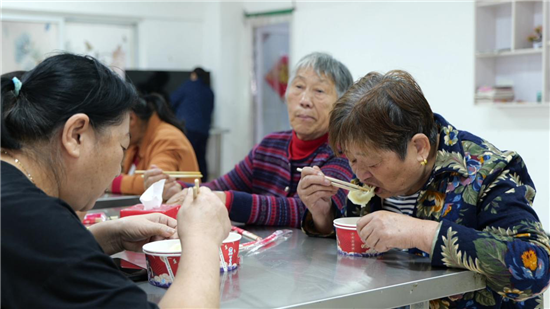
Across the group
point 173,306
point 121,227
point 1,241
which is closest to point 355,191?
point 121,227

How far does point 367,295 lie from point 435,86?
168 inches

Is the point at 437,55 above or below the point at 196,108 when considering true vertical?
above

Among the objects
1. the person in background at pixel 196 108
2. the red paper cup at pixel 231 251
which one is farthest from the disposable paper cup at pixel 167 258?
the person in background at pixel 196 108

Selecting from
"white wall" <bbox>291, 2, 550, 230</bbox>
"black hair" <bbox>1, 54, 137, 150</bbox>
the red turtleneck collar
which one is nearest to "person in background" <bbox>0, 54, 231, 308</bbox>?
"black hair" <bbox>1, 54, 137, 150</bbox>

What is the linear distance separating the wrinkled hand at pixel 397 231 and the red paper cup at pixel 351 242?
67mm

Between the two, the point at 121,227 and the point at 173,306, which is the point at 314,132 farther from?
the point at 173,306

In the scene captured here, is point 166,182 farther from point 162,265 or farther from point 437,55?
point 437,55

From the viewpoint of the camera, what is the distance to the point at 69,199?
4.11 feet

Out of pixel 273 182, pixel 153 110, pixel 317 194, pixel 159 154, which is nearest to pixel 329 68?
pixel 273 182

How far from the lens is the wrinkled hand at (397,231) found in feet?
4.90

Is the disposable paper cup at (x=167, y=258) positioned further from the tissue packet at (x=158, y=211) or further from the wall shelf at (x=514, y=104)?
the wall shelf at (x=514, y=104)

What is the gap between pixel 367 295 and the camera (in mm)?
1312

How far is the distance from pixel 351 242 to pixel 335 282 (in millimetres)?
246

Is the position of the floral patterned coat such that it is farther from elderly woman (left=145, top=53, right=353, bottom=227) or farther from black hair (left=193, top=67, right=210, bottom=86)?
black hair (left=193, top=67, right=210, bottom=86)
